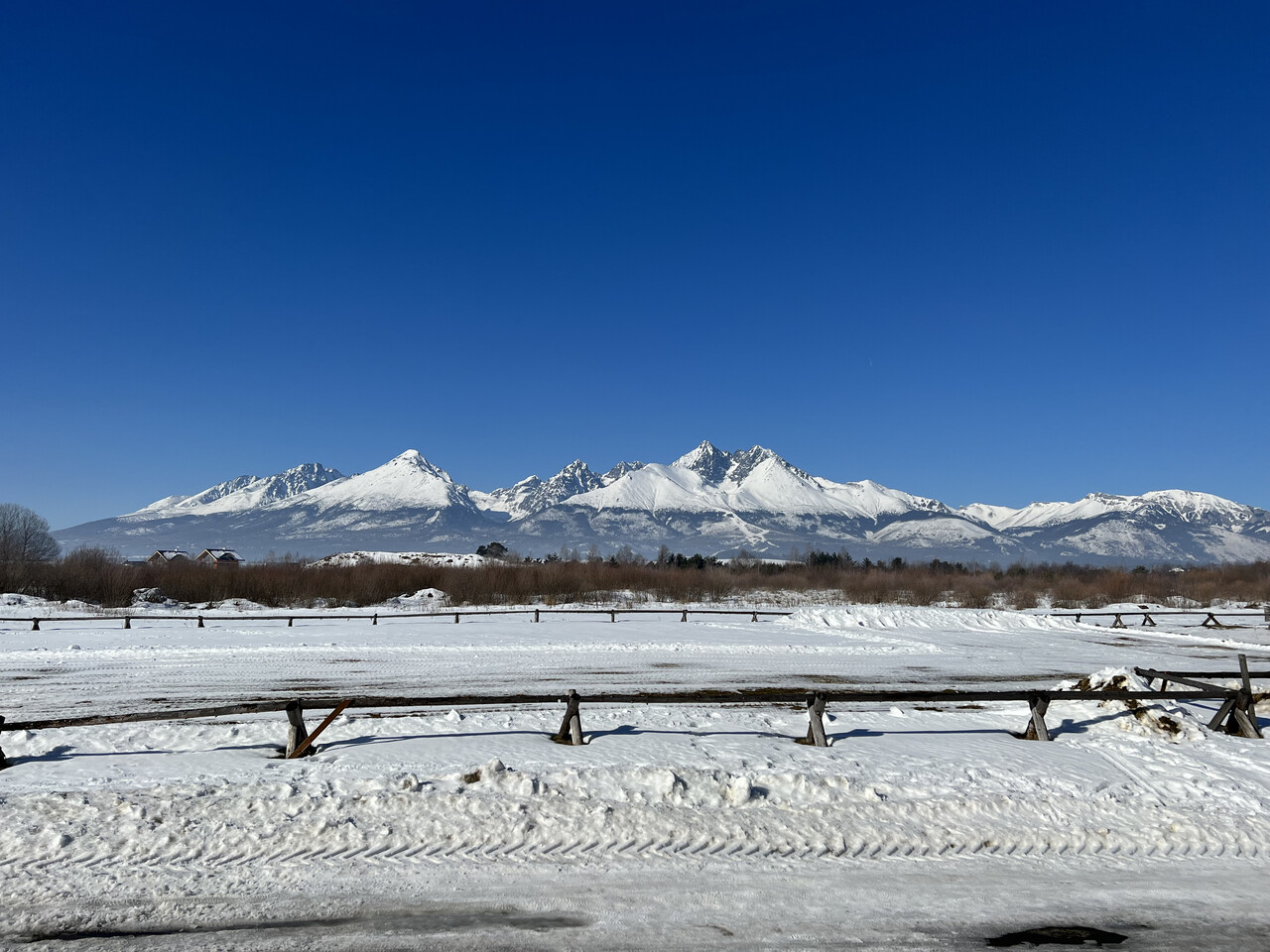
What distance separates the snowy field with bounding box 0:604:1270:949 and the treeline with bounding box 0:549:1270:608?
50499mm

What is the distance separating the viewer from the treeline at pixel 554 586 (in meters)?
59.3

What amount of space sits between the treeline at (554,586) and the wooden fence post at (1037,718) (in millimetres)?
51991

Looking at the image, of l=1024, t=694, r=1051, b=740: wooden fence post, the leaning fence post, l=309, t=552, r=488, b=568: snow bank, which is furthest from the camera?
l=309, t=552, r=488, b=568: snow bank

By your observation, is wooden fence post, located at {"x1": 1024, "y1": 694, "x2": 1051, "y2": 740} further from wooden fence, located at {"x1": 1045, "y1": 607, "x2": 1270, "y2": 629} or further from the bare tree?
the bare tree

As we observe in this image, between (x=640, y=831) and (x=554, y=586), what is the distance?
6270cm

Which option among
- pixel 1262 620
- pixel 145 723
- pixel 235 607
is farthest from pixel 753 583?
pixel 145 723

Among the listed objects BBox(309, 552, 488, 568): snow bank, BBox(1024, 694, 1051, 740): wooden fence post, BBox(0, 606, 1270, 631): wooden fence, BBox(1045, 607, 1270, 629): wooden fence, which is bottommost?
BBox(1045, 607, 1270, 629): wooden fence

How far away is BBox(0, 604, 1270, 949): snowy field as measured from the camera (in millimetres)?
6020

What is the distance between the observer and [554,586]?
229ft

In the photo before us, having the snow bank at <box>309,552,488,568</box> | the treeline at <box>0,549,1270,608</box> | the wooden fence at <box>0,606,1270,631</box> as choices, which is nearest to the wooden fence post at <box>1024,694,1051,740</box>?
the wooden fence at <box>0,606,1270,631</box>

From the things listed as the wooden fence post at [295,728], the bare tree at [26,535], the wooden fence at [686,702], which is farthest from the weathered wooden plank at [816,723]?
the bare tree at [26,535]

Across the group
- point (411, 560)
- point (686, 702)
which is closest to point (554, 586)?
point (411, 560)

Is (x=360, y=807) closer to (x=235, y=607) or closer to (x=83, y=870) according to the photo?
(x=83, y=870)

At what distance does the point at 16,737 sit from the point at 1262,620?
59.7 meters
